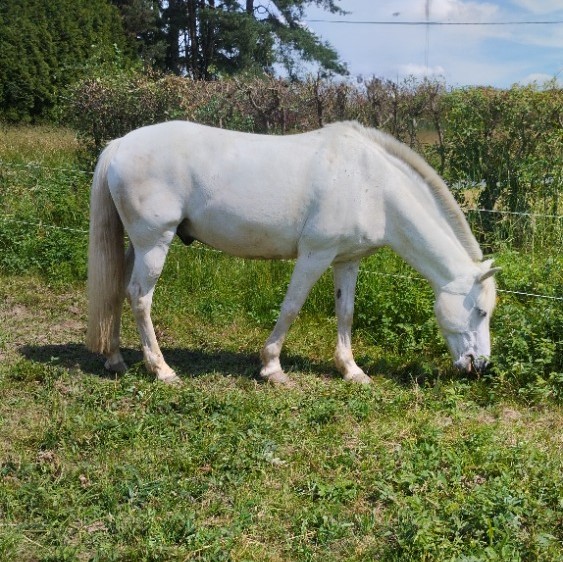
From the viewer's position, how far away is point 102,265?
5109mm

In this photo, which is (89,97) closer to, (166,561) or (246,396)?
(246,396)

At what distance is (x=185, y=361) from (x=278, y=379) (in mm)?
880

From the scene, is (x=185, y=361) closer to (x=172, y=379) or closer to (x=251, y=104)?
(x=172, y=379)

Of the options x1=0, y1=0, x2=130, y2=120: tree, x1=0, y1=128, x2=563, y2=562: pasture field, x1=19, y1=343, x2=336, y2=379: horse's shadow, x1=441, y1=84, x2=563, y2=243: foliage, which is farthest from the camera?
x1=0, y1=0, x2=130, y2=120: tree

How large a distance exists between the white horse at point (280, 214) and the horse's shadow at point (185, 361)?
263 mm

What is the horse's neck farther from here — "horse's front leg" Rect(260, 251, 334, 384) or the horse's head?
"horse's front leg" Rect(260, 251, 334, 384)

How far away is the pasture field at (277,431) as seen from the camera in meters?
3.25

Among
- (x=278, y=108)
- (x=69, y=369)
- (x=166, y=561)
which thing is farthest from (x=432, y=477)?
(x=278, y=108)

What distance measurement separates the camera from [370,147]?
5.06 meters

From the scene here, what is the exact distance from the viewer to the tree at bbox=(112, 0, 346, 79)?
23891mm

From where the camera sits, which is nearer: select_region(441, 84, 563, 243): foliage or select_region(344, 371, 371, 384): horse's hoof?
select_region(344, 371, 371, 384): horse's hoof

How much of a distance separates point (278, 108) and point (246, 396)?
5.07 m

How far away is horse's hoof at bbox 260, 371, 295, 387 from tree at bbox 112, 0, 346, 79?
18.5 m

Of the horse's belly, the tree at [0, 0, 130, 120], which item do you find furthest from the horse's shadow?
the tree at [0, 0, 130, 120]
